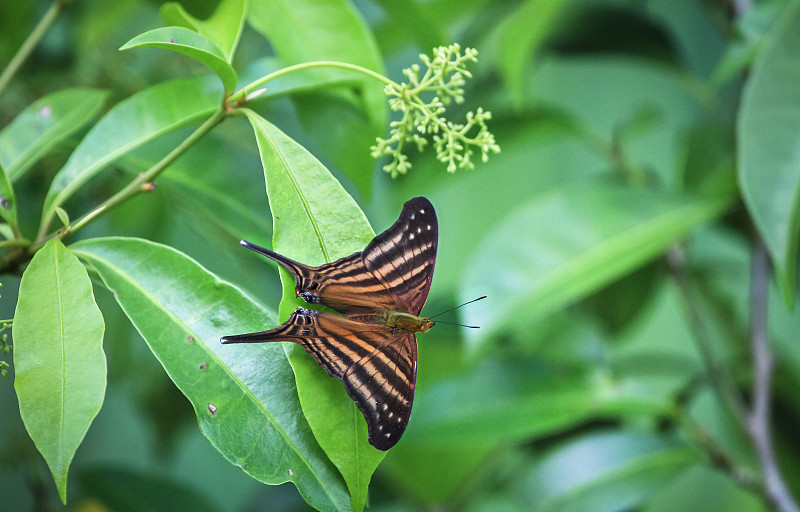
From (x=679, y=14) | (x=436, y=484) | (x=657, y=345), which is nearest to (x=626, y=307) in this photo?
(x=436, y=484)

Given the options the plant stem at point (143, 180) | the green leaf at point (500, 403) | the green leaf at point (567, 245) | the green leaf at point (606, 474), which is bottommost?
the green leaf at point (606, 474)

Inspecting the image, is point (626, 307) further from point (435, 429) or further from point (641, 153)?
point (641, 153)

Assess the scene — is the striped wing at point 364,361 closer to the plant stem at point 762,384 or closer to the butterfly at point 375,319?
the butterfly at point 375,319

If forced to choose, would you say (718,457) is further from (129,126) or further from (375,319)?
(129,126)

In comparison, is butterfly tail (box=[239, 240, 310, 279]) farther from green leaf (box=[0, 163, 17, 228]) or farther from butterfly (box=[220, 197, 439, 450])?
green leaf (box=[0, 163, 17, 228])

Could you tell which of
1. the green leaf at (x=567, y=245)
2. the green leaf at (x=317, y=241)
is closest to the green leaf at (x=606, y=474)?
the green leaf at (x=567, y=245)

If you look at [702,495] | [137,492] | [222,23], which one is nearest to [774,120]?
[222,23]
